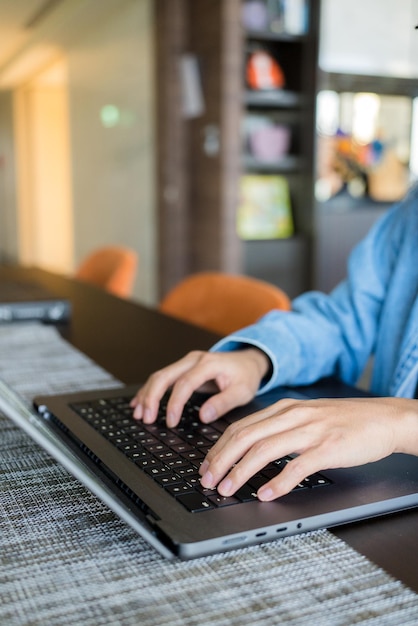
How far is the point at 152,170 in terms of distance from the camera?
4211 mm

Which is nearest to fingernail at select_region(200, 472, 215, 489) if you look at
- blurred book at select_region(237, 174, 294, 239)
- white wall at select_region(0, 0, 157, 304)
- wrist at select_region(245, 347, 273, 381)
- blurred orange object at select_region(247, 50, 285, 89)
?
wrist at select_region(245, 347, 273, 381)

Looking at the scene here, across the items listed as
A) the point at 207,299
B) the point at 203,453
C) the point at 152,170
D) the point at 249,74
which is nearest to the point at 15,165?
the point at 152,170

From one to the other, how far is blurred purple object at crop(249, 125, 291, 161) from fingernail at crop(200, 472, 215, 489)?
11.1 ft

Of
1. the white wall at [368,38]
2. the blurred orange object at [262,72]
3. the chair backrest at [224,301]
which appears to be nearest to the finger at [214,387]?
the chair backrest at [224,301]

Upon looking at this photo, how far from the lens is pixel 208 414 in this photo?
688 millimetres

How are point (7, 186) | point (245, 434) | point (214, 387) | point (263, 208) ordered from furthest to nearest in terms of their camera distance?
1. point (7, 186)
2. point (263, 208)
3. point (214, 387)
4. point (245, 434)

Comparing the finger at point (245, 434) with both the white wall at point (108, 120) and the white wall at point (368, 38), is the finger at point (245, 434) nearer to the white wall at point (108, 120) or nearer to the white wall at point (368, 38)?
the white wall at point (368, 38)

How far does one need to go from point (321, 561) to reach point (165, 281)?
366cm

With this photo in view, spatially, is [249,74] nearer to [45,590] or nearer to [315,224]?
[315,224]

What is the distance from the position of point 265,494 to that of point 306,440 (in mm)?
60

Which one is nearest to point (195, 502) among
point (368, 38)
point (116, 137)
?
point (368, 38)

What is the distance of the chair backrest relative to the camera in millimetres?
1354

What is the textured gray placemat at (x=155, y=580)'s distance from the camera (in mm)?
389

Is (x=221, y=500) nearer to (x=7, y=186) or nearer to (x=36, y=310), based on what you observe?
(x=36, y=310)
